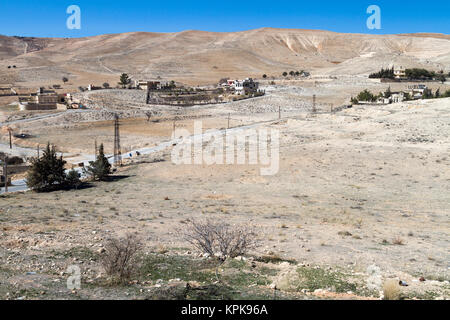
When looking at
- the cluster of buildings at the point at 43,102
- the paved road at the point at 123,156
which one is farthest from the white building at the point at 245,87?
the paved road at the point at 123,156

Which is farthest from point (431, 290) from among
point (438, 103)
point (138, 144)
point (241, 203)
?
point (438, 103)

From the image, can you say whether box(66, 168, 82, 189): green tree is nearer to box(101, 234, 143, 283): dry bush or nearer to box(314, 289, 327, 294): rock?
box(101, 234, 143, 283): dry bush

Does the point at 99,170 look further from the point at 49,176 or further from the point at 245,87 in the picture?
the point at 245,87

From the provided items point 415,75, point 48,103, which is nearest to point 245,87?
point 48,103

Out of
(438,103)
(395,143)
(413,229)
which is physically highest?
(438,103)

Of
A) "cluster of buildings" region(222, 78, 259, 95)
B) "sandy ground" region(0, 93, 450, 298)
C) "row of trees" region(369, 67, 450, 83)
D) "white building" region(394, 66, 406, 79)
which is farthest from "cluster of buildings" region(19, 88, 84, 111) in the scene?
"white building" region(394, 66, 406, 79)
